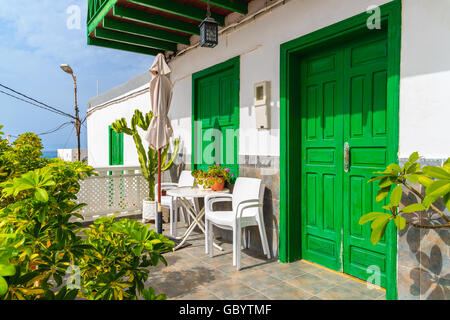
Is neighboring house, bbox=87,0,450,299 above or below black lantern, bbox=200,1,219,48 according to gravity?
below

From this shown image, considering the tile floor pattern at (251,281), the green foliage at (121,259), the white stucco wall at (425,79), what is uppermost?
the white stucco wall at (425,79)

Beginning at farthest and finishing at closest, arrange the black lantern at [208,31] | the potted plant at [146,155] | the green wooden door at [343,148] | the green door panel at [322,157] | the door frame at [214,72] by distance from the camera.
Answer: the potted plant at [146,155]
the door frame at [214,72]
the black lantern at [208,31]
the green door panel at [322,157]
the green wooden door at [343,148]

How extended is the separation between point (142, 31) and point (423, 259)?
15.4 ft

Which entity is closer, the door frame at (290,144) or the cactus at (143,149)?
the door frame at (290,144)

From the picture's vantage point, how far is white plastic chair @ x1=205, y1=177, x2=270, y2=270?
321cm

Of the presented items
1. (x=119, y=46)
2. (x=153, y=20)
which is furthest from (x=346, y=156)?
(x=119, y=46)

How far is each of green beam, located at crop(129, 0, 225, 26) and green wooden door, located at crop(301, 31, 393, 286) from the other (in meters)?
1.68

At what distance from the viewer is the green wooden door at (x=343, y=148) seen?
278 cm

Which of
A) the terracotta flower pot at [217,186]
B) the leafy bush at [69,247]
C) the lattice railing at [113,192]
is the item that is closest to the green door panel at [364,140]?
the terracotta flower pot at [217,186]

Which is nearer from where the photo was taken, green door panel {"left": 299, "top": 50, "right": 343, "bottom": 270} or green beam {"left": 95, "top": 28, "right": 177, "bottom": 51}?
green door panel {"left": 299, "top": 50, "right": 343, "bottom": 270}

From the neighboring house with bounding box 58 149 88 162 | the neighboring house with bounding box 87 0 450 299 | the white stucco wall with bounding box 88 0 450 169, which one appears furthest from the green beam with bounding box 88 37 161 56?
the neighboring house with bounding box 58 149 88 162

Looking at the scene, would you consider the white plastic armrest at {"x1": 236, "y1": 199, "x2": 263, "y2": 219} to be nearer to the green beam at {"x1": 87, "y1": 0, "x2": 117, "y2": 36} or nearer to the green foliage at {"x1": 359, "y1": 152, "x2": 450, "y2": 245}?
the green foliage at {"x1": 359, "y1": 152, "x2": 450, "y2": 245}

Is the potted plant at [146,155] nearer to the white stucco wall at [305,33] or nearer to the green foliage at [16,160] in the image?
the white stucco wall at [305,33]

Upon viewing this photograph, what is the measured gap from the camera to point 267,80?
3.65 meters
